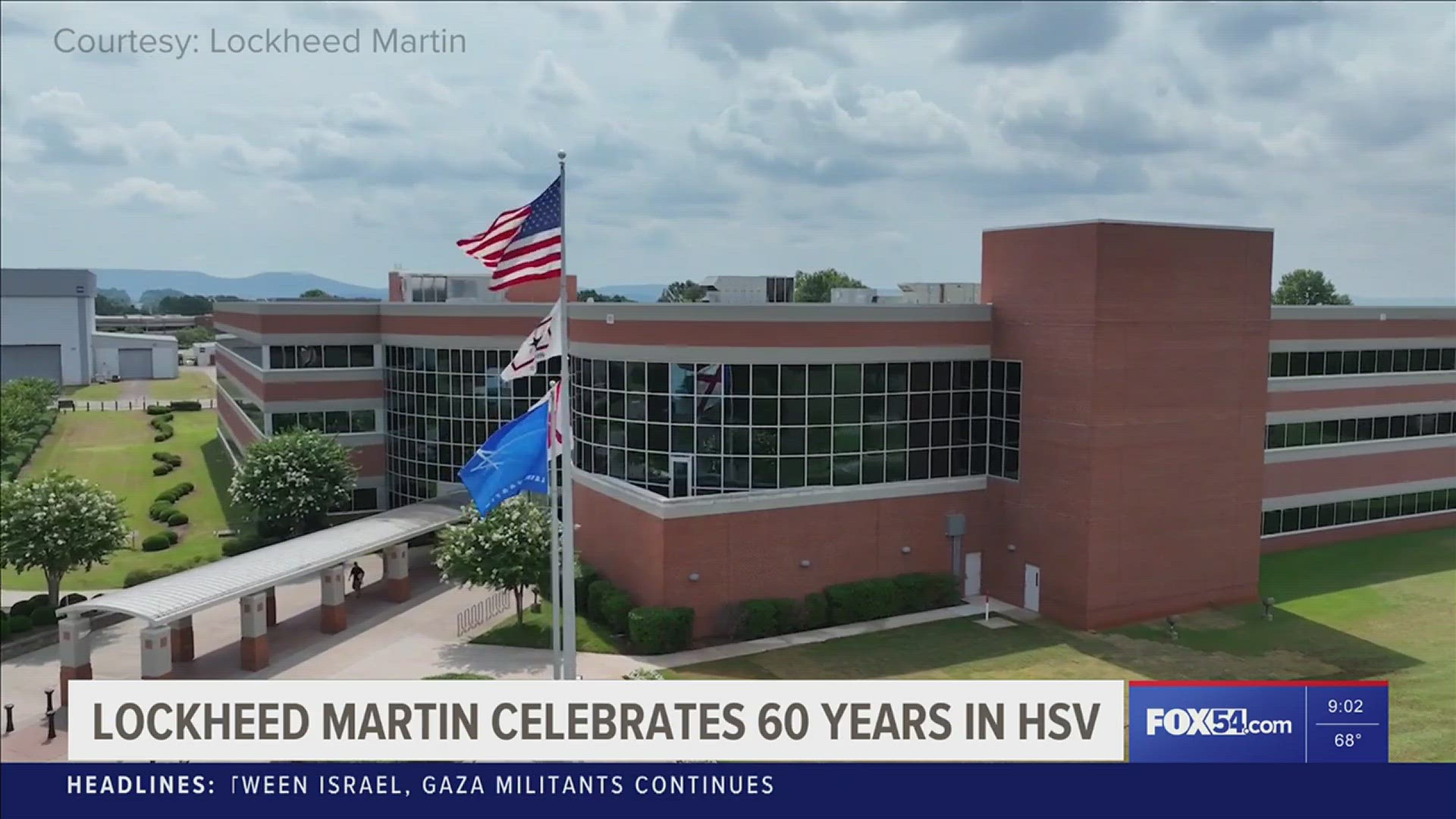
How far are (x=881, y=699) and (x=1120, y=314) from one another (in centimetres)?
1665

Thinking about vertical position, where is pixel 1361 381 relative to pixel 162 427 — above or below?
above

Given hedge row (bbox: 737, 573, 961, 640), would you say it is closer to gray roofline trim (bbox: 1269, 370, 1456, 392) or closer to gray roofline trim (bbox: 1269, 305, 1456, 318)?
gray roofline trim (bbox: 1269, 370, 1456, 392)

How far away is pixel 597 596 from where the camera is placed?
31.2 m

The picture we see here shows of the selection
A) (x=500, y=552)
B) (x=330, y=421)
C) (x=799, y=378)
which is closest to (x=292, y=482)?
(x=330, y=421)

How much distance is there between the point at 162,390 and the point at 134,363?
18.6 m

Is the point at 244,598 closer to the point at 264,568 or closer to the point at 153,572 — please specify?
the point at 264,568

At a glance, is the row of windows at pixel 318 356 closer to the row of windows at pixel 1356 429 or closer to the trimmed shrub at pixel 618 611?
the trimmed shrub at pixel 618 611

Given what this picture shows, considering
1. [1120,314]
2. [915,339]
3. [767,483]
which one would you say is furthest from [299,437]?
[1120,314]

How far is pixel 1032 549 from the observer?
107 ft

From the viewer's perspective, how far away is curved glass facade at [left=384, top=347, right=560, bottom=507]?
42.4 m

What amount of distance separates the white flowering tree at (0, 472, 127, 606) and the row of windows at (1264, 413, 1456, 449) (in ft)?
132

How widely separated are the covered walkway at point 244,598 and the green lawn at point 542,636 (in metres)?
4.88

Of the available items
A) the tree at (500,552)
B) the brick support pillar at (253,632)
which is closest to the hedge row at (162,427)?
the brick support pillar at (253,632)

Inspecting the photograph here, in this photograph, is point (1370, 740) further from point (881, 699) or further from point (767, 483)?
point (767, 483)
